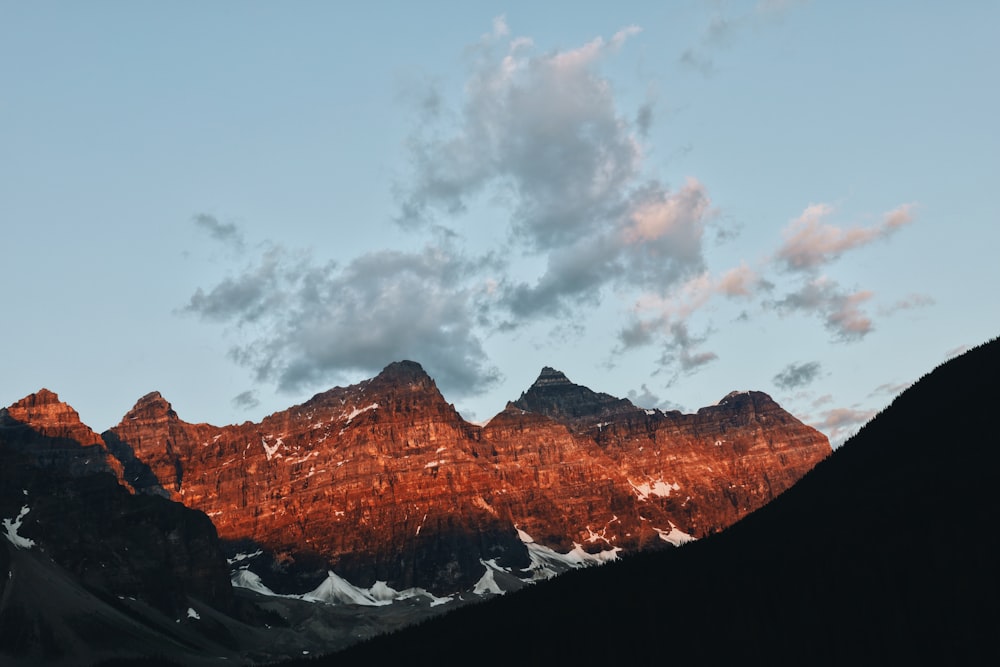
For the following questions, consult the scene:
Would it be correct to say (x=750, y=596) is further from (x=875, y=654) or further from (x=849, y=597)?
(x=875, y=654)

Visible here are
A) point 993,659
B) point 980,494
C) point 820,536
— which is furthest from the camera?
point 820,536

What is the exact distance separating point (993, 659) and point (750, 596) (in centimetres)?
4732

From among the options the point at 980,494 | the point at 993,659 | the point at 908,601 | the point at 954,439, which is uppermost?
the point at 954,439

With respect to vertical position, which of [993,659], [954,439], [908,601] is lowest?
[993,659]

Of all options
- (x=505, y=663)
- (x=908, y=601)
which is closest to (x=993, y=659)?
(x=908, y=601)

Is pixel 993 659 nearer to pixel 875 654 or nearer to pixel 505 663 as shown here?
pixel 875 654

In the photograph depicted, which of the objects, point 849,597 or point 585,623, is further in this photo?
point 585,623

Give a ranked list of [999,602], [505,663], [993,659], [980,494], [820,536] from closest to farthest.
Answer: [993,659] → [999,602] → [980,494] → [820,536] → [505,663]

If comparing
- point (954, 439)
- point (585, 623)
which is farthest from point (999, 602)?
point (585, 623)

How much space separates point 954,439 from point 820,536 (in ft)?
112

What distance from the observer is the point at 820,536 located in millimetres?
181875

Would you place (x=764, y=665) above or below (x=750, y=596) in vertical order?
below

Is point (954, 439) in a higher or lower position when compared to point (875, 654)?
higher

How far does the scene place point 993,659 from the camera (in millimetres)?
126125
